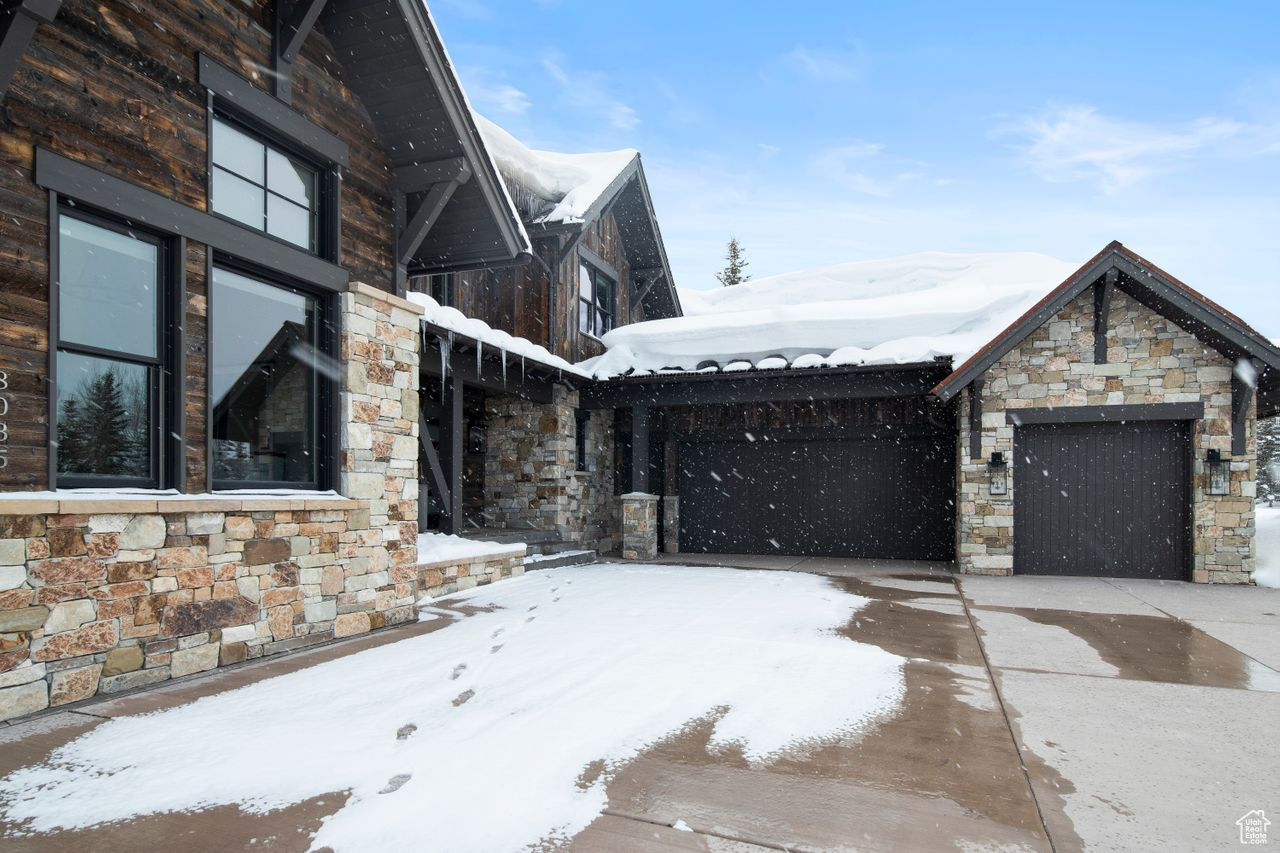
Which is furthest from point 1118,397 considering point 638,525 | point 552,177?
point 552,177

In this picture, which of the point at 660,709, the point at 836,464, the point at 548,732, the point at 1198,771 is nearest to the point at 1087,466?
the point at 836,464

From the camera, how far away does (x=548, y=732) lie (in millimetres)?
3367

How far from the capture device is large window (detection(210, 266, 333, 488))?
4.90 metres

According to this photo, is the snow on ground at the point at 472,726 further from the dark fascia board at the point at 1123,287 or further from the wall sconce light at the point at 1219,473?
the wall sconce light at the point at 1219,473

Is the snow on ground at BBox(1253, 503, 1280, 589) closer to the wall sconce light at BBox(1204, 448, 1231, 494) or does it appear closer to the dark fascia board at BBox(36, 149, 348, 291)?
the wall sconce light at BBox(1204, 448, 1231, 494)

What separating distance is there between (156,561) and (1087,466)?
32.0ft

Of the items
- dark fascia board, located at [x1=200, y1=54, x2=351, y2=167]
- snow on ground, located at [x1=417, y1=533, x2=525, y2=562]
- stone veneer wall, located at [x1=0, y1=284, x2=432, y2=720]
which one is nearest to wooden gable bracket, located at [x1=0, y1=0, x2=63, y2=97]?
dark fascia board, located at [x1=200, y1=54, x2=351, y2=167]

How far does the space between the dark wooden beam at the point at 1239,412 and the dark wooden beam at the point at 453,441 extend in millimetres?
9013

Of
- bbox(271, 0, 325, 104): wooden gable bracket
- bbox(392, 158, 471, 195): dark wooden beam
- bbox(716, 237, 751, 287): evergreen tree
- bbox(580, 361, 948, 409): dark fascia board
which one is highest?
bbox(716, 237, 751, 287): evergreen tree

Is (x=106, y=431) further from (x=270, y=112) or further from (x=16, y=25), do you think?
(x=270, y=112)

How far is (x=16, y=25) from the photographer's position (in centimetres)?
345

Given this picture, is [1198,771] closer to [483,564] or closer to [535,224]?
[483,564]

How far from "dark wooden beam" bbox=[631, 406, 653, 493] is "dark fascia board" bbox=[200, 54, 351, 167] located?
637 cm

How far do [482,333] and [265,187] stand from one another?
3.28 m
